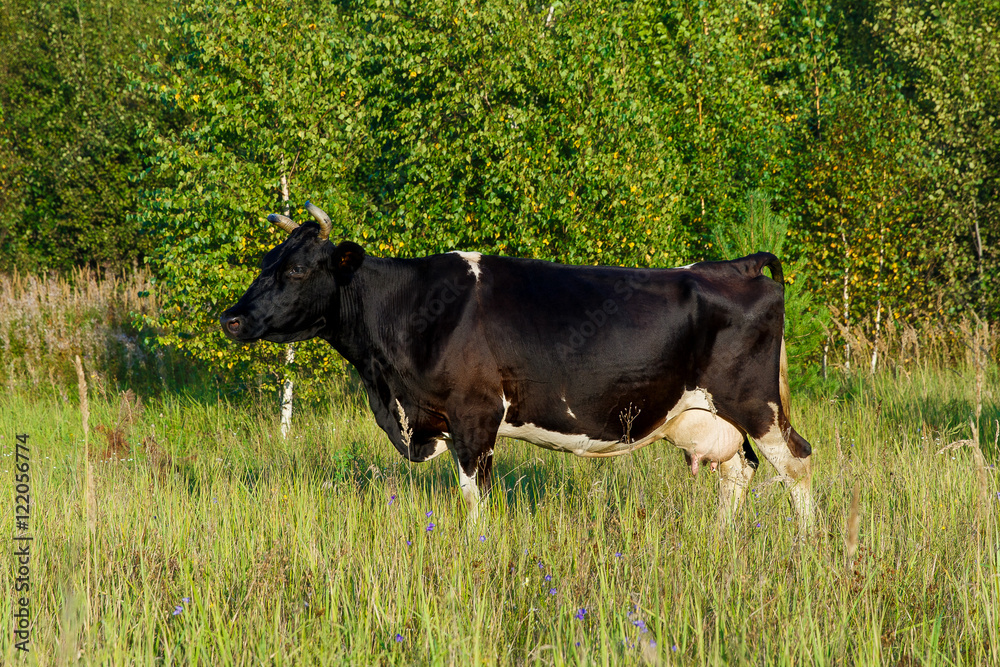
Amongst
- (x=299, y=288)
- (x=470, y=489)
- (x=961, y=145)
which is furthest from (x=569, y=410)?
(x=961, y=145)

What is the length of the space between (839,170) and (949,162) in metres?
2.69

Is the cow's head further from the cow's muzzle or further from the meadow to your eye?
the meadow

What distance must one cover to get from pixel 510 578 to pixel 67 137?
63.2ft

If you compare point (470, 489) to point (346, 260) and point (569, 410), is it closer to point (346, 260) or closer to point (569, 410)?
point (569, 410)

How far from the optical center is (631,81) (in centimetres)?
880

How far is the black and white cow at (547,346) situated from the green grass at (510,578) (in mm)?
379

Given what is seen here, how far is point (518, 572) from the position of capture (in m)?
3.60

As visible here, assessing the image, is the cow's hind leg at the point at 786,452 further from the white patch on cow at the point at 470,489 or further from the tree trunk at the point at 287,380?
the tree trunk at the point at 287,380

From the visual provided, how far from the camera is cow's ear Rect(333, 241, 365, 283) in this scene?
522 centimetres

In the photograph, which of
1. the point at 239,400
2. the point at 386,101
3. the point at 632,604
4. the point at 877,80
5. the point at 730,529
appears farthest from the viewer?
the point at 877,80

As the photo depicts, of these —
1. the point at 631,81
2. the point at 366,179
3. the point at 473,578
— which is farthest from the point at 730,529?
the point at 366,179

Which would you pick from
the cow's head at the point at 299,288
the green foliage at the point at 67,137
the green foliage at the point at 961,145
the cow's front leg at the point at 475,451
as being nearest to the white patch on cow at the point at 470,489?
the cow's front leg at the point at 475,451

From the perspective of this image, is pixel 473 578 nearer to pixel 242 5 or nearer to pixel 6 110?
pixel 242 5

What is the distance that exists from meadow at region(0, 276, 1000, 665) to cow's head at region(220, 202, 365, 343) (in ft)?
3.32
